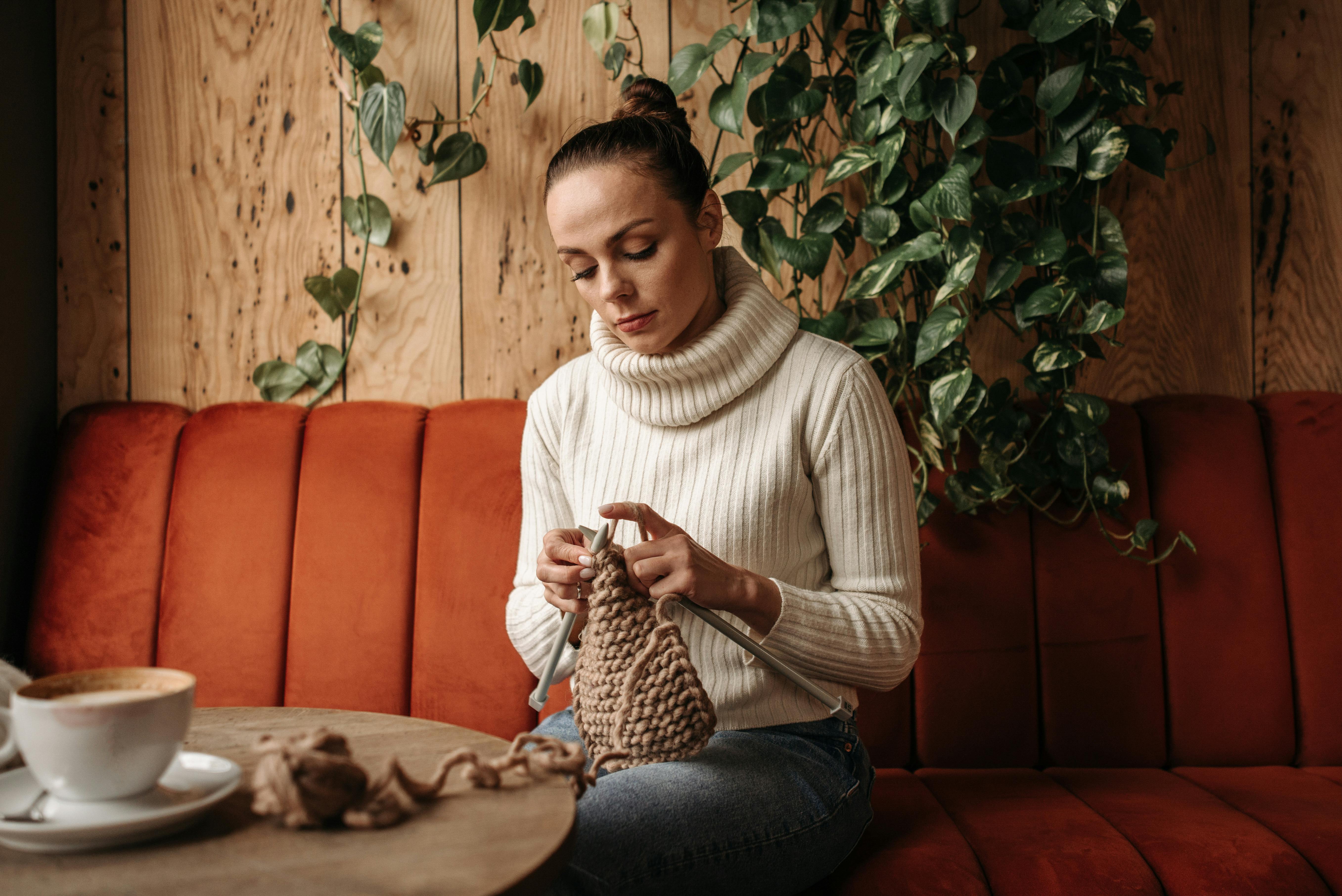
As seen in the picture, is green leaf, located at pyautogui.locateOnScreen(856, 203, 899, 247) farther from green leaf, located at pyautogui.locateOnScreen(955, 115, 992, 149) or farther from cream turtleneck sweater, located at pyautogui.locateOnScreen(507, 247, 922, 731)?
cream turtleneck sweater, located at pyautogui.locateOnScreen(507, 247, 922, 731)

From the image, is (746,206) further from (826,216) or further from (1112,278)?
(1112,278)

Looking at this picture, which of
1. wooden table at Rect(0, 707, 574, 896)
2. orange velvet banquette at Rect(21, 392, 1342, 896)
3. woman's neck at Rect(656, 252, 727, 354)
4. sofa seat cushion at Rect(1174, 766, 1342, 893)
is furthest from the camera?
orange velvet banquette at Rect(21, 392, 1342, 896)

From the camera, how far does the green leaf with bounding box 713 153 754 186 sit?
1.31 meters

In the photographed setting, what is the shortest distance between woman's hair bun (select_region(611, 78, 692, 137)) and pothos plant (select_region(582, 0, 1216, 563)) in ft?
0.70

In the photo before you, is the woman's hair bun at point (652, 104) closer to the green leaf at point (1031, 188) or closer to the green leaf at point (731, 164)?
the green leaf at point (731, 164)

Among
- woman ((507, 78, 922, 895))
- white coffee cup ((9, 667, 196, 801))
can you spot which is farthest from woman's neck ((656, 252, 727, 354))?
white coffee cup ((9, 667, 196, 801))

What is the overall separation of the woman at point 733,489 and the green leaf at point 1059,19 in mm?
533

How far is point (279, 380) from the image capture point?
1.52 meters

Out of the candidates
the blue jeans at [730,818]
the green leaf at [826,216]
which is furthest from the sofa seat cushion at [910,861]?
the green leaf at [826,216]

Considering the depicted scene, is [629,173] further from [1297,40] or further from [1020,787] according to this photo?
[1297,40]

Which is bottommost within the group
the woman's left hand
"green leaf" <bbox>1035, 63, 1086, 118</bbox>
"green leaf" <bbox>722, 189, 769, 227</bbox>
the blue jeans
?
the blue jeans

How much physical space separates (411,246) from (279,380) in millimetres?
331

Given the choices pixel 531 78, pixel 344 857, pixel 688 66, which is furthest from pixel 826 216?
pixel 344 857

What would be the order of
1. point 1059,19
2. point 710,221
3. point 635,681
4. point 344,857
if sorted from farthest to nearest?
point 1059,19 < point 710,221 < point 635,681 < point 344,857
